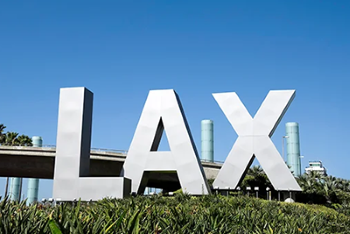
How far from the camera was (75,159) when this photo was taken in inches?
973

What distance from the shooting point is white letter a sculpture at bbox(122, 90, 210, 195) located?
984 inches

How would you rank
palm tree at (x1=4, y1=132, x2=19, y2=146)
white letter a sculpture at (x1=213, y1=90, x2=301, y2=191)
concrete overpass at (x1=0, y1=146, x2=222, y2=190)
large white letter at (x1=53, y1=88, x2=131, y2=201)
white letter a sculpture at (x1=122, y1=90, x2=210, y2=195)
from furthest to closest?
palm tree at (x1=4, y1=132, x2=19, y2=146), concrete overpass at (x1=0, y1=146, x2=222, y2=190), white letter a sculpture at (x1=213, y1=90, x2=301, y2=191), white letter a sculpture at (x1=122, y1=90, x2=210, y2=195), large white letter at (x1=53, y1=88, x2=131, y2=201)

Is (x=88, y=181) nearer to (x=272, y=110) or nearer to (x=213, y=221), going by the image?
(x=272, y=110)

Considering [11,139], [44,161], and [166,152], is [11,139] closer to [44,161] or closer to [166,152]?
[44,161]

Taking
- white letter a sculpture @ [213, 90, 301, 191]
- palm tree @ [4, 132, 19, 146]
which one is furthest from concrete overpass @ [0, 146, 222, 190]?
palm tree @ [4, 132, 19, 146]

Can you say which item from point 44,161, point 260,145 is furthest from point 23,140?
point 260,145

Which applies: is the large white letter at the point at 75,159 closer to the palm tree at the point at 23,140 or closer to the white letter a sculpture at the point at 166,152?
the white letter a sculpture at the point at 166,152

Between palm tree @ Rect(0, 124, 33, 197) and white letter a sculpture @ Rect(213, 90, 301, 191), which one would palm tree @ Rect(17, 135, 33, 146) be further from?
white letter a sculpture @ Rect(213, 90, 301, 191)

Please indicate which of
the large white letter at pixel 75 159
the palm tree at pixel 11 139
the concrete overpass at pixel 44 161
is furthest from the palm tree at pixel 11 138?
the large white letter at pixel 75 159

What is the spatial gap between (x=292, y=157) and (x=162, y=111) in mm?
54580

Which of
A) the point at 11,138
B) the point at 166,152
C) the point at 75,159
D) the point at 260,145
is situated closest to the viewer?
the point at 75,159

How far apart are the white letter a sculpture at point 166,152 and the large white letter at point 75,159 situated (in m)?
1.60

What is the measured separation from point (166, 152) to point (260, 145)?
6999mm

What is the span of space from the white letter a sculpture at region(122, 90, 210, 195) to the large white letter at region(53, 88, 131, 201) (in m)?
1.60
